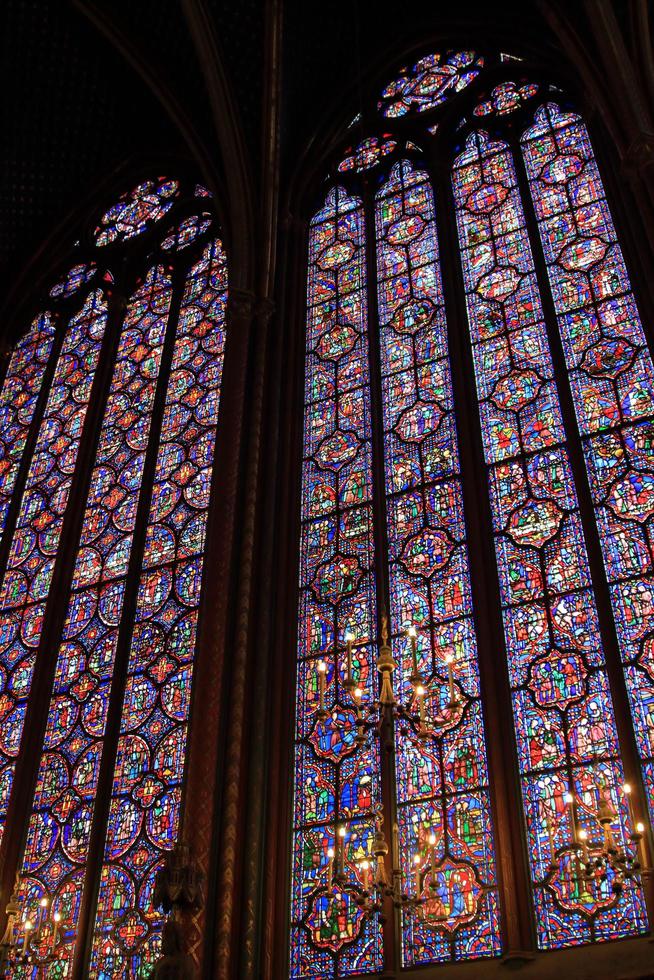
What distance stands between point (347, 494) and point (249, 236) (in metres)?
3.88

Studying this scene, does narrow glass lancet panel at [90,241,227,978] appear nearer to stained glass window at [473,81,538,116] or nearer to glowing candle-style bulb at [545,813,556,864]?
glowing candle-style bulb at [545,813,556,864]

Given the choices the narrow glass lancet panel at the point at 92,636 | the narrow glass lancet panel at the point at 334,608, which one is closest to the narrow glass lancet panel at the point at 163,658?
the narrow glass lancet panel at the point at 92,636

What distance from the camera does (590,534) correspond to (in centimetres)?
985

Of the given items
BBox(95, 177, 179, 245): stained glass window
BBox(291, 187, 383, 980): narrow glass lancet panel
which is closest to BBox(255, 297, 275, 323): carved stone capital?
BBox(291, 187, 383, 980): narrow glass lancet panel

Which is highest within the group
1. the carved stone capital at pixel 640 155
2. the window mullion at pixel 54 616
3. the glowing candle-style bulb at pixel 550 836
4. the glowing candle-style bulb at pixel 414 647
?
the carved stone capital at pixel 640 155

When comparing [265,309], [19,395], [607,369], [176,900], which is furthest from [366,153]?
[176,900]

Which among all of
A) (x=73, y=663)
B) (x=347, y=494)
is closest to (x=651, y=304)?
(x=347, y=494)

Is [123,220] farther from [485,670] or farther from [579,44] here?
[485,670]

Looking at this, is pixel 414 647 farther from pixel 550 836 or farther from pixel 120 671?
pixel 120 671

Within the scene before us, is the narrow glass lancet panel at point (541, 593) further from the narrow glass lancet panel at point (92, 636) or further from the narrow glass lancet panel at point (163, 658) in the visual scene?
the narrow glass lancet panel at point (92, 636)

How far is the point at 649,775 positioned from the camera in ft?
27.9

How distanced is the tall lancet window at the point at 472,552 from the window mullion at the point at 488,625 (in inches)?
1.0

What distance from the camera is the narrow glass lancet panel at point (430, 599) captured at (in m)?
8.62

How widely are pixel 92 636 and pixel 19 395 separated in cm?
447
